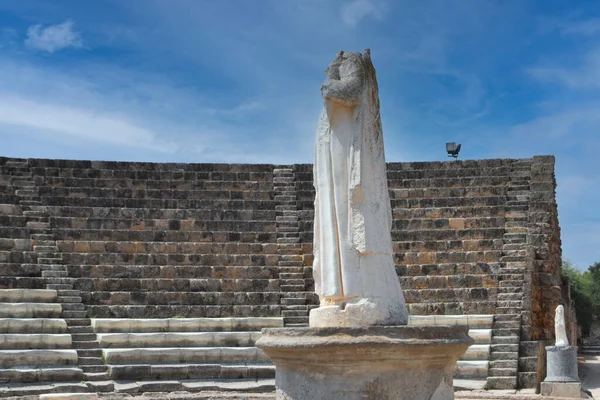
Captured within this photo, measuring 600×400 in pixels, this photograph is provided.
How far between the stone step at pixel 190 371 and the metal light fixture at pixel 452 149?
11.0 meters

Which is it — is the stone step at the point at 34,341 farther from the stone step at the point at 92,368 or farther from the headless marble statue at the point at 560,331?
the headless marble statue at the point at 560,331

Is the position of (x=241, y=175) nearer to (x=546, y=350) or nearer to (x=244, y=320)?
(x=244, y=320)

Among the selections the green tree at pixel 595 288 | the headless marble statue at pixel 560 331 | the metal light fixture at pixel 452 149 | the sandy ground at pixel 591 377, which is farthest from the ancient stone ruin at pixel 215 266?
the green tree at pixel 595 288

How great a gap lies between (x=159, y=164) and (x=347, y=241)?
13.6 m

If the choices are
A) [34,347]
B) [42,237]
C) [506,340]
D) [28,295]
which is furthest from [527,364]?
[42,237]

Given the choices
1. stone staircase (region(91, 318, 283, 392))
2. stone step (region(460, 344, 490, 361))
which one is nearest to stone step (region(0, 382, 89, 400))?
stone staircase (region(91, 318, 283, 392))

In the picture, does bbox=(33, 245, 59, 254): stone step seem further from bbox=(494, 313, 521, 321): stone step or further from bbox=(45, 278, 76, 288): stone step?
bbox=(494, 313, 521, 321): stone step

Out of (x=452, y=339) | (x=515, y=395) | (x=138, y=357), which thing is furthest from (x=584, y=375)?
(x=452, y=339)

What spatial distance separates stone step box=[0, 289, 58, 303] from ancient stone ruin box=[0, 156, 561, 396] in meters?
0.03

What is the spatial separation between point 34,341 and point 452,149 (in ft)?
42.7

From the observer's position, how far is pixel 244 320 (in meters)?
14.5

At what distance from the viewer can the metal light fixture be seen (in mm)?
22453

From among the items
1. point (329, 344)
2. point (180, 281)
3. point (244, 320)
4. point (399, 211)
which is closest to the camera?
point (329, 344)

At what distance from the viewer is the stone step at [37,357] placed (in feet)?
41.8
